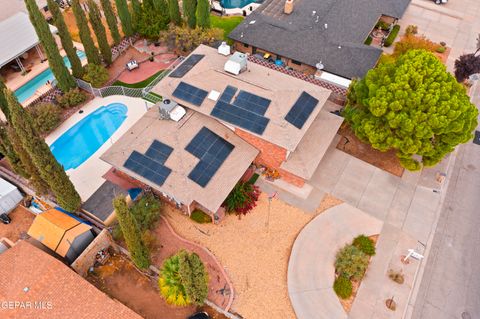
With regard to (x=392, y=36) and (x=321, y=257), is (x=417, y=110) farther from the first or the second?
(x=392, y=36)

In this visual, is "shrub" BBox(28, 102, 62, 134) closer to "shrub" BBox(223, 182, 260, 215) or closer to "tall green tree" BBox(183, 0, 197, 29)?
"tall green tree" BBox(183, 0, 197, 29)

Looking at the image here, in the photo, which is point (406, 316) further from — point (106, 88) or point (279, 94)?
point (106, 88)

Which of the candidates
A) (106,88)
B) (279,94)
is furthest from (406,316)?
(106,88)

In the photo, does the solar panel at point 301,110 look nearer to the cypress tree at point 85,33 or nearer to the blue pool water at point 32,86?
the cypress tree at point 85,33

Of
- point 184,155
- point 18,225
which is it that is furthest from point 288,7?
point 18,225

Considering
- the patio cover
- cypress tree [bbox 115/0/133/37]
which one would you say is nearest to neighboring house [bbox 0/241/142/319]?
the patio cover
